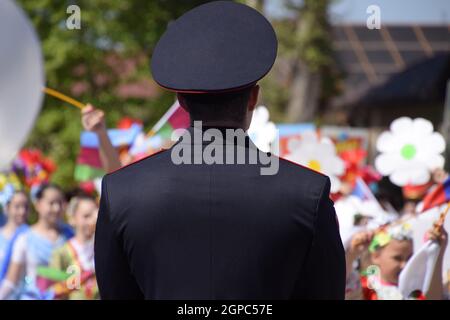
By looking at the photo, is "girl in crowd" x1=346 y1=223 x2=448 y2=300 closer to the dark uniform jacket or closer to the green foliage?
the dark uniform jacket

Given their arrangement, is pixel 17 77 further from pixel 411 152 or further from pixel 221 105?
pixel 221 105

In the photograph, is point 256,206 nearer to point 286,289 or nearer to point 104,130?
point 286,289

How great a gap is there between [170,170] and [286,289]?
0.37 metres

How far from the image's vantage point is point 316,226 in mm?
2031

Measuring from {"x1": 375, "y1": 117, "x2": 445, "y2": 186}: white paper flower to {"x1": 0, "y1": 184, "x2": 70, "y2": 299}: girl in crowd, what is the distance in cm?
197

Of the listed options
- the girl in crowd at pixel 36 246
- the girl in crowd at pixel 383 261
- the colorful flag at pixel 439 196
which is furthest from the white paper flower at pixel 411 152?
the girl in crowd at pixel 36 246

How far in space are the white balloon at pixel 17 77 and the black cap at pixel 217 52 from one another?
278 centimetres

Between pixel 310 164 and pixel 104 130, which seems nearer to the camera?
pixel 104 130

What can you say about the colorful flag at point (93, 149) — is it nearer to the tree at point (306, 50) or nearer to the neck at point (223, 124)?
the neck at point (223, 124)

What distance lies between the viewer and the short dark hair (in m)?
2.08

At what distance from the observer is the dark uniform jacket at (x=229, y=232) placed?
2020 millimetres

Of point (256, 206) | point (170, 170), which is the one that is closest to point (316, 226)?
point (256, 206)

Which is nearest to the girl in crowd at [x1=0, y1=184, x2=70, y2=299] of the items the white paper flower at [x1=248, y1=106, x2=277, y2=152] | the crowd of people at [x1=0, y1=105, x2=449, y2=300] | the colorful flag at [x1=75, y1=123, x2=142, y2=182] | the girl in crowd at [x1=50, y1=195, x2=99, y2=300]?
the crowd of people at [x1=0, y1=105, x2=449, y2=300]

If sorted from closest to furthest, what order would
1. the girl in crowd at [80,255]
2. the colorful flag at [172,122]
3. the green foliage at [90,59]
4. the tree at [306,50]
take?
the girl in crowd at [80,255] → the colorful flag at [172,122] → the green foliage at [90,59] → the tree at [306,50]
